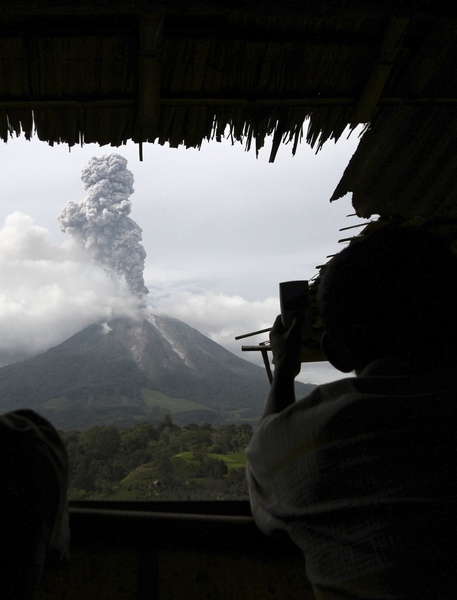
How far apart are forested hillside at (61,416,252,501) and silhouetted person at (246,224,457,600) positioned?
2.04ft

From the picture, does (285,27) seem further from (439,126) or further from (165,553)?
(165,553)

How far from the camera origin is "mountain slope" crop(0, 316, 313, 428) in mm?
26859

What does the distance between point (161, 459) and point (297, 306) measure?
5.11 ft

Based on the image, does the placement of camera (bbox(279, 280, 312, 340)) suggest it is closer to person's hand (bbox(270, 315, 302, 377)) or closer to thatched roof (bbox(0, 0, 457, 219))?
person's hand (bbox(270, 315, 302, 377))

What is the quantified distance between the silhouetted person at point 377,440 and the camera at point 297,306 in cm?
23

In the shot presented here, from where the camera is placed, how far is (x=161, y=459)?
2.30 meters

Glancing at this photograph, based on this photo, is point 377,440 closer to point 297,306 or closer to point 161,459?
point 297,306

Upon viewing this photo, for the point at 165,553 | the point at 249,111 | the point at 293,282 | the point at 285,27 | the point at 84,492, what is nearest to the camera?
the point at 293,282

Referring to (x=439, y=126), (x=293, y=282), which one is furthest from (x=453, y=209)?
(x=293, y=282)

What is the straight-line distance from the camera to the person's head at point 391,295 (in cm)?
72

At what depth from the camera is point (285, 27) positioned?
159 centimetres

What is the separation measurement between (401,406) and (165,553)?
916 millimetres

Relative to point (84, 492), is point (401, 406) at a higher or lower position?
higher

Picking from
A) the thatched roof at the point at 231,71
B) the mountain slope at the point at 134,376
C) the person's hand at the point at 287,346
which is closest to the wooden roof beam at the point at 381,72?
the thatched roof at the point at 231,71
